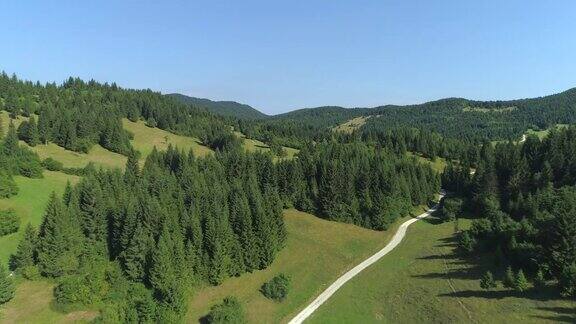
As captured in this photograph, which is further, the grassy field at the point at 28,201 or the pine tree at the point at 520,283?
the grassy field at the point at 28,201

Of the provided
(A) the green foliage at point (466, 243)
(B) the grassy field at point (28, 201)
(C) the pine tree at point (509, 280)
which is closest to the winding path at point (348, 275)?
(A) the green foliage at point (466, 243)

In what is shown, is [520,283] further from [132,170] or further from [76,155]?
[76,155]

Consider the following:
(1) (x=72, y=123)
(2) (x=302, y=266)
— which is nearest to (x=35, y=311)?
(2) (x=302, y=266)

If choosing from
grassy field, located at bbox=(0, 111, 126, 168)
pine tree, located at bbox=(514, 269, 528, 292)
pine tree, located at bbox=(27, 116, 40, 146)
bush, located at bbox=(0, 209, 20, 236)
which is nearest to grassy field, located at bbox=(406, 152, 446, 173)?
grassy field, located at bbox=(0, 111, 126, 168)

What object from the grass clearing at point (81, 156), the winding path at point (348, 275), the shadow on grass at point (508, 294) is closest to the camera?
the shadow on grass at point (508, 294)

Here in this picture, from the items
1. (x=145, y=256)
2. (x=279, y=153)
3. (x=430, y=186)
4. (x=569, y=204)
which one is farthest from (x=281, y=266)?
(x=279, y=153)

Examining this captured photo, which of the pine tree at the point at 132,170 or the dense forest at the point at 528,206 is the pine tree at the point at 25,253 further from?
the dense forest at the point at 528,206

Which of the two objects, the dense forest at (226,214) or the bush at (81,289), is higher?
the dense forest at (226,214)
